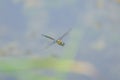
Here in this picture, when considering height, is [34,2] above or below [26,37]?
above

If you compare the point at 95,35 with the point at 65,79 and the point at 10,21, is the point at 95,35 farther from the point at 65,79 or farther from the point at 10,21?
the point at 10,21

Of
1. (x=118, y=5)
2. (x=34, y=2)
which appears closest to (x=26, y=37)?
(x=34, y=2)

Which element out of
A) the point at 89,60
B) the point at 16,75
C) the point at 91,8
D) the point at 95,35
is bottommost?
the point at 16,75

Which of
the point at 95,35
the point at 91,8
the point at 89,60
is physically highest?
the point at 91,8

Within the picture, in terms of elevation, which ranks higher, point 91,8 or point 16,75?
point 91,8

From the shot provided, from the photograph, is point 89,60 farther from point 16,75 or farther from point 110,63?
point 16,75

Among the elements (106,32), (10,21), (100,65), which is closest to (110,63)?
(100,65)
